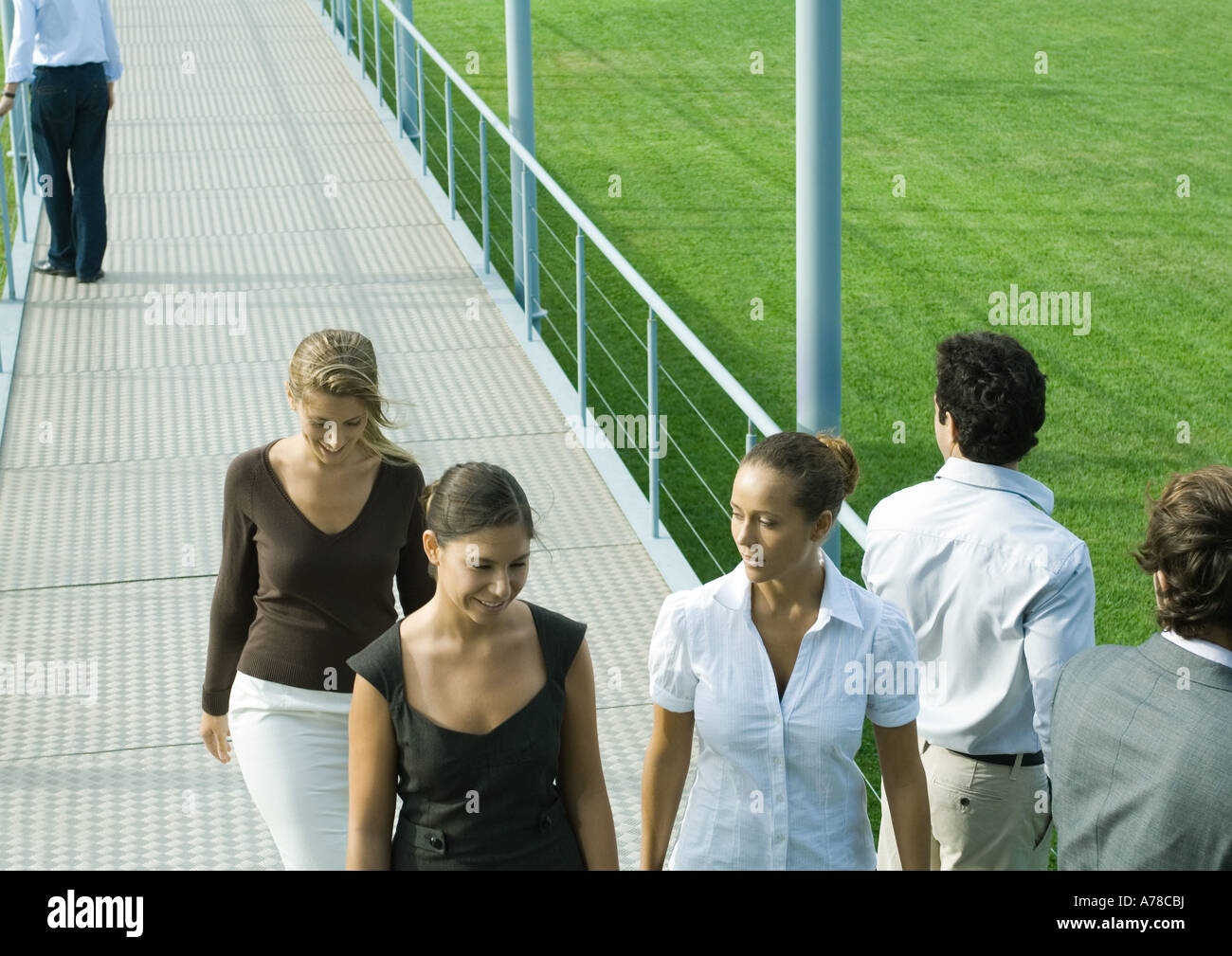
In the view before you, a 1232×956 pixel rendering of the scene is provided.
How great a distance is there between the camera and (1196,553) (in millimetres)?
2107

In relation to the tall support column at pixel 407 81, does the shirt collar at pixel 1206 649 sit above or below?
below

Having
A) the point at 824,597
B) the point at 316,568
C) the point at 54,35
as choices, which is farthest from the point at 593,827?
the point at 54,35

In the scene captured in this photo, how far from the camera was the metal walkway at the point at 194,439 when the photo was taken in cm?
387

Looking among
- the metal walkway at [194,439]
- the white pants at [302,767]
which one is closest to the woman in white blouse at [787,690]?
the white pants at [302,767]

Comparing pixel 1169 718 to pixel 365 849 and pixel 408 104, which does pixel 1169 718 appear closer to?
pixel 365 849

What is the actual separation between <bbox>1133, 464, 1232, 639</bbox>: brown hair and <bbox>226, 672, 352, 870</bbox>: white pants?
1377 mm

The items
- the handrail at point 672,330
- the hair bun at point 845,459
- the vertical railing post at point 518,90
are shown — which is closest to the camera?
the hair bun at point 845,459

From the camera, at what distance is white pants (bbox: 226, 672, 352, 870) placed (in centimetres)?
279

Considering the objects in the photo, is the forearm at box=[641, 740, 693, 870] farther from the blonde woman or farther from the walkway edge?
the walkway edge

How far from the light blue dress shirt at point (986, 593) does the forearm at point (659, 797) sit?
0.51m

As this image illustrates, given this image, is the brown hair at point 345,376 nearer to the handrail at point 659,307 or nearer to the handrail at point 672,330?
the handrail at point 672,330

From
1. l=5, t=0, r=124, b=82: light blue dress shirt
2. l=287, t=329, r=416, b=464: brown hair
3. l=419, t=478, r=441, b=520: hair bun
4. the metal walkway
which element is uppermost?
l=5, t=0, r=124, b=82: light blue dress shirt

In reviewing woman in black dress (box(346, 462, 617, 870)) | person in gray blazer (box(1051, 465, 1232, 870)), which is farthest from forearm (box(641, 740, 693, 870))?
person in gray blazer (box(1051, 465, 1232, 870))
